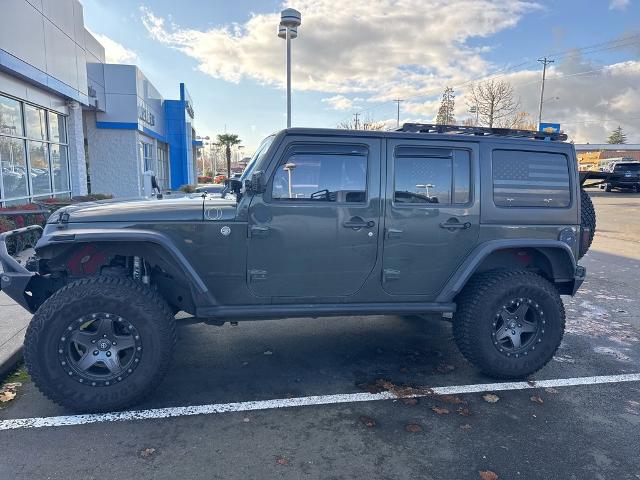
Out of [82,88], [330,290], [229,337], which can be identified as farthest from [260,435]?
[82,88]

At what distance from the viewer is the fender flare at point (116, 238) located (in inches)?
122

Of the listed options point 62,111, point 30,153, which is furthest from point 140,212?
point 62,111

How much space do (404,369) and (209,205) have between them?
2.23 meters

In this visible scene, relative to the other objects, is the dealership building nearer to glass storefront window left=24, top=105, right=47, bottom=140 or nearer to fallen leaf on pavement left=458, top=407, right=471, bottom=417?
glass storefront window left=24, top=105, right=47, bottom=140

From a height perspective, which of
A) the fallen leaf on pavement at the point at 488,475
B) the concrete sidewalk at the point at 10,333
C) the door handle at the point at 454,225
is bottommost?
the fallen leaf on pavement at the point at 488,475

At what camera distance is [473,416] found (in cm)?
323

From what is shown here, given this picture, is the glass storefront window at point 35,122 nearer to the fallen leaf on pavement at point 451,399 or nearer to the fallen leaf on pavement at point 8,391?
the fallen leaf on pavement at point 8,391

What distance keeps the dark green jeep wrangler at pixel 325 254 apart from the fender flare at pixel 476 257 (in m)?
0.01

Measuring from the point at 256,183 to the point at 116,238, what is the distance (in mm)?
1057

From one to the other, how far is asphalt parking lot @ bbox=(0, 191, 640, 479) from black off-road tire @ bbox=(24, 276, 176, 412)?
170mm

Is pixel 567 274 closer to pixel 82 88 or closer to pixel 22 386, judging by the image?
pixel 22 386

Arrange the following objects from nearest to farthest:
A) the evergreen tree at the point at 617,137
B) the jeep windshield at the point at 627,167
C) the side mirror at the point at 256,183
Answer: the side mirror at the point at 256,183 < the jeep windshield at the point at 627,167 < the evergreen tree at the point at 617,137

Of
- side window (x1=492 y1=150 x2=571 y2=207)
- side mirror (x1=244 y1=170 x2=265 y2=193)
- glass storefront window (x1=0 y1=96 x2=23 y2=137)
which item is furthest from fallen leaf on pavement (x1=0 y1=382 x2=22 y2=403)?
glass storefront window (x1=0 y1=96 x2=23 y2=137)

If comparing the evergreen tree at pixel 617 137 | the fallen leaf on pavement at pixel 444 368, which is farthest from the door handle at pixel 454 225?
the evergreen tree at pixel 617 137
